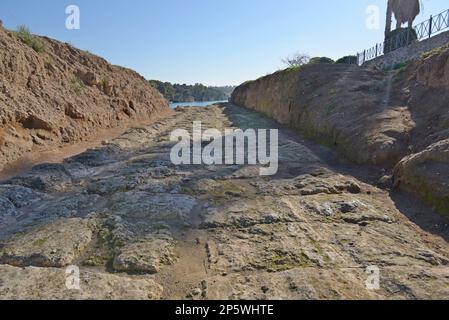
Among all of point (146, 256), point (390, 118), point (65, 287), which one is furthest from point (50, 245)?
point (390, 118)

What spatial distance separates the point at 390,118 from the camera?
523cm

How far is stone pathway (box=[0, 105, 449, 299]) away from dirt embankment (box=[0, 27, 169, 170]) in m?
1.30

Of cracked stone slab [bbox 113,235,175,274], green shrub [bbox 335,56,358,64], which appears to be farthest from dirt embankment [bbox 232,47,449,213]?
green shrub [bbox 335,56,358,64]

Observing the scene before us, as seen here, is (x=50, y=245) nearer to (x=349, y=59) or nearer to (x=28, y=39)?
(x=28, y=39)

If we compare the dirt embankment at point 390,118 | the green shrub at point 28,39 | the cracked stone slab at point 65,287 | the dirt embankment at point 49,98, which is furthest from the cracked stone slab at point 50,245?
the green shrub at point 28,39

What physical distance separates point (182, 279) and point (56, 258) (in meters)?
0.96

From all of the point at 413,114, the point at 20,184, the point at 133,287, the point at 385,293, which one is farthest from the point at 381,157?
the point at 20,184

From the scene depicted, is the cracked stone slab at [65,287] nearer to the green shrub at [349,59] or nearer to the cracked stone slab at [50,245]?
the cracked stone slab at [50,245]

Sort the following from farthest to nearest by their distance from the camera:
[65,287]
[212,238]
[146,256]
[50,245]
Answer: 1. [212,238]
2. [50,245]
3. [146,256]
4. [65,287]

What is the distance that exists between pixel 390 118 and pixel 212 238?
14.2 ft

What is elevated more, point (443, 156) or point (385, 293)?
point (443, 156)
